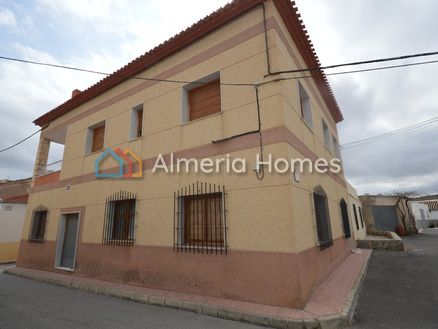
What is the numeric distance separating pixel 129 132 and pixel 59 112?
5134mm

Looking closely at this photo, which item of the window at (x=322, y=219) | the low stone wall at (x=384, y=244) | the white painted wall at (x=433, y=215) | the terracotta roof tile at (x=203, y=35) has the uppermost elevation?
the terracotta roof tile at (x=203, y=35)

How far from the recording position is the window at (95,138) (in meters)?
8.89

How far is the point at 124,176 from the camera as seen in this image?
23.7ft

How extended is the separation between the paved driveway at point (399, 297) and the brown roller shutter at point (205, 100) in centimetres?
511

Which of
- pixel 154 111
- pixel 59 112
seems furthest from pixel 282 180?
pixel 59 112

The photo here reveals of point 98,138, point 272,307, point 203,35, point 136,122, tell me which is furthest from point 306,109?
point 98,138

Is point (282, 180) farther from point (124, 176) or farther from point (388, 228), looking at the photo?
point (388, 228)

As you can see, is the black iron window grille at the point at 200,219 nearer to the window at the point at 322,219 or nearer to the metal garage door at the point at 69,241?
the window at the point at 322,219

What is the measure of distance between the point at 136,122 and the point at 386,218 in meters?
22.8

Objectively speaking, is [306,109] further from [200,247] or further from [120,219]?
[120,219]

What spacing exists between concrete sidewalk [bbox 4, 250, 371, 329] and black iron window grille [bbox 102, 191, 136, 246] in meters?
1.14

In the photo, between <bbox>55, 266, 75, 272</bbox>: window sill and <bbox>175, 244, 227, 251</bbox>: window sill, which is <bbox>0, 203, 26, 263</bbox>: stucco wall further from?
<bbox>175, 244, 227, 251</bbox>: window sill

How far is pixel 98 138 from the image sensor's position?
905 cm

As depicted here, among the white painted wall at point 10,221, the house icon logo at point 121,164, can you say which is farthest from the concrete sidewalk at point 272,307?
the white painted wall at point 10,221
